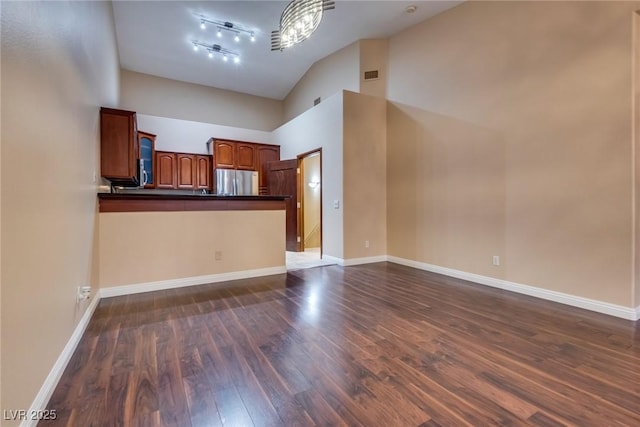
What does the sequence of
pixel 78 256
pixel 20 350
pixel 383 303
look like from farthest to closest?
pixel 383 303
pixel 78 256
pixel 20 350

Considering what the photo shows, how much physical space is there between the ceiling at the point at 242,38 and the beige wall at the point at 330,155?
1.28m

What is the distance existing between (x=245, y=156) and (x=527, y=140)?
575 cm

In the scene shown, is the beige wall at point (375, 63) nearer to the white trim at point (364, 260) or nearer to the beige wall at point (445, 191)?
the beige wall at point (445, 191)

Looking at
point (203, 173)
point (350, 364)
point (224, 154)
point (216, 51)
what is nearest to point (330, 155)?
point (224, 154)

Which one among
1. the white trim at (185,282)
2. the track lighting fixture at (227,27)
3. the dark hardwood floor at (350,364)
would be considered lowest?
the dark hardwood floor at (350,364)

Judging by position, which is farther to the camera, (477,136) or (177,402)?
(477,136)

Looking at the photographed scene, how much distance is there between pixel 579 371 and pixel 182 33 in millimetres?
6983

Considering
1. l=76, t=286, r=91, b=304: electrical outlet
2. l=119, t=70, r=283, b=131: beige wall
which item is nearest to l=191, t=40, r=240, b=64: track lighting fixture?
l=119, t=70, r=283, b=131: beige wall

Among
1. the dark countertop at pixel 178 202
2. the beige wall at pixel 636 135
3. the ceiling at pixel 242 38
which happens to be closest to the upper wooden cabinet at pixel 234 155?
the ceiling at pixel 242 38

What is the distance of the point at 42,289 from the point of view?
1.59m

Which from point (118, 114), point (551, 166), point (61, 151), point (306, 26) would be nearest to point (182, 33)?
point (118, 114)

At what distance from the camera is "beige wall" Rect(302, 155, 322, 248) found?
7.34 metres

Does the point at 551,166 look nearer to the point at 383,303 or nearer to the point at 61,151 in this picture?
the point at 383,303

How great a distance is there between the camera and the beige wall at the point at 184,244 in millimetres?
3449
